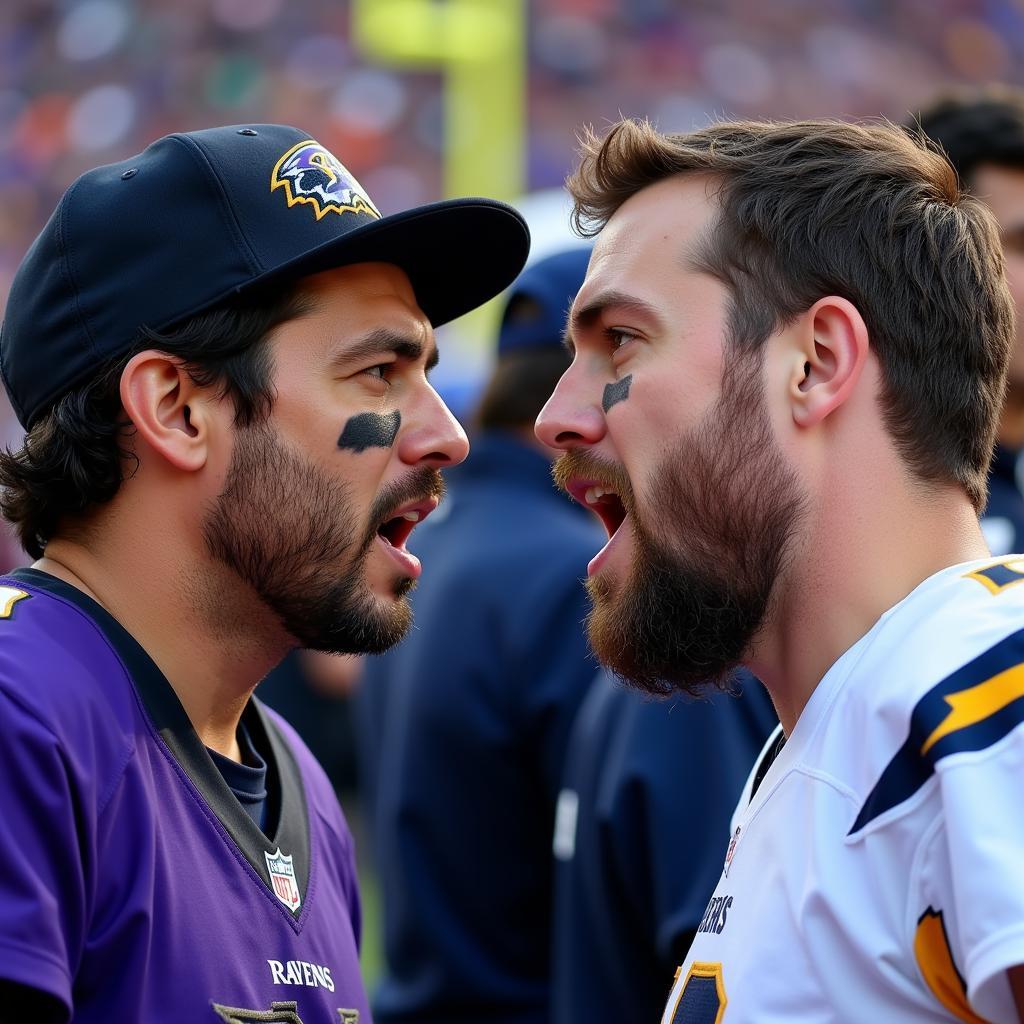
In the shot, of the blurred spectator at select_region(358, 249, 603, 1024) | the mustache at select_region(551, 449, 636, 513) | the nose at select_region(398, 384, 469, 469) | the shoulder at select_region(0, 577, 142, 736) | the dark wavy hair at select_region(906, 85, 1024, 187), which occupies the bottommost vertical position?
the blurred spectator at select_region(358, 249, 603, 1024)

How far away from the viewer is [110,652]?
6.04 ft

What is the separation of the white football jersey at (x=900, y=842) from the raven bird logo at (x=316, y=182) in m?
0.99

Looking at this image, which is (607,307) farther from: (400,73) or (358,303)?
(400,73)

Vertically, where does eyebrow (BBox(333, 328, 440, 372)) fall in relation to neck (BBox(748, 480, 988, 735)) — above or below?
above

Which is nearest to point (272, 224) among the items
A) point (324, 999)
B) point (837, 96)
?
point (324, 999)

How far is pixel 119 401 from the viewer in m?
2.02

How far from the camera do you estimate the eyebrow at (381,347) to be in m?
2.11

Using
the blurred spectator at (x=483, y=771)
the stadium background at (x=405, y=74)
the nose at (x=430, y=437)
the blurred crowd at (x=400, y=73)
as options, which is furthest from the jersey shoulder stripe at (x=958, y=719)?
the blurred crowd at (x=400, y=73)

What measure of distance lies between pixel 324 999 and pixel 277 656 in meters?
0.50

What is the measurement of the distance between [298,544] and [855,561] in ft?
2.52

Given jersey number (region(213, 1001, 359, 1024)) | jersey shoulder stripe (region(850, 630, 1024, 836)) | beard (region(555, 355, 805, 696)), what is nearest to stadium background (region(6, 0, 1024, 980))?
beard (region(555, 355, 805, 696))

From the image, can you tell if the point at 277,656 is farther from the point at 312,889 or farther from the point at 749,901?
the point at 749,901

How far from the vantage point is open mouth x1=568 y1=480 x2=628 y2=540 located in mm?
2021

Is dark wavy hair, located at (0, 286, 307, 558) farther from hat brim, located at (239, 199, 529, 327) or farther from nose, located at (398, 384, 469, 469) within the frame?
nose, located at (398, 384, 469, 469)
